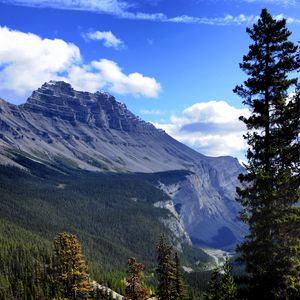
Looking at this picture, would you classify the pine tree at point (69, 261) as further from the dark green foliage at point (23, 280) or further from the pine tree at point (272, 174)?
the dark green foliage at point (23, 280)

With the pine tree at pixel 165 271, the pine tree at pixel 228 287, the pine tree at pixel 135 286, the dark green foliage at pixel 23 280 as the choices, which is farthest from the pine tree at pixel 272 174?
the dark green foliage at pixel 23 280

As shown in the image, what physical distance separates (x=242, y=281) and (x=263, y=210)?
5494 mm

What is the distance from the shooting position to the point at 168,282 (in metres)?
58.7

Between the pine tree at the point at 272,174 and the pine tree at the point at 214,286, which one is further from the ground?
the pine tree at the point at 272,174

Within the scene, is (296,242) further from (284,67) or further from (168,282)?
(168,282)

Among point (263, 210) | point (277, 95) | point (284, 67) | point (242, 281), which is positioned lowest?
point (242, 281)

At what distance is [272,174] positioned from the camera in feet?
104

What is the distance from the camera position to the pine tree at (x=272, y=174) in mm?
30312

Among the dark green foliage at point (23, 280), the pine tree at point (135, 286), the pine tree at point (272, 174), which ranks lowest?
the dark green foliage at point (23, 280)

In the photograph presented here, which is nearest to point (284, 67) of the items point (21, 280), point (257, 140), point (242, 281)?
point (257, 140)

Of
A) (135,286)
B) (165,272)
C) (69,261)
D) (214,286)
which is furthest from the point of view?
(165,272)

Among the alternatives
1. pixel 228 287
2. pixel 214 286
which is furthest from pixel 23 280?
pixel 228 287

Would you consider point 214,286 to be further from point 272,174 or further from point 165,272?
point 165,272

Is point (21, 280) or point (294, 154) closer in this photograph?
point (294, 154)
